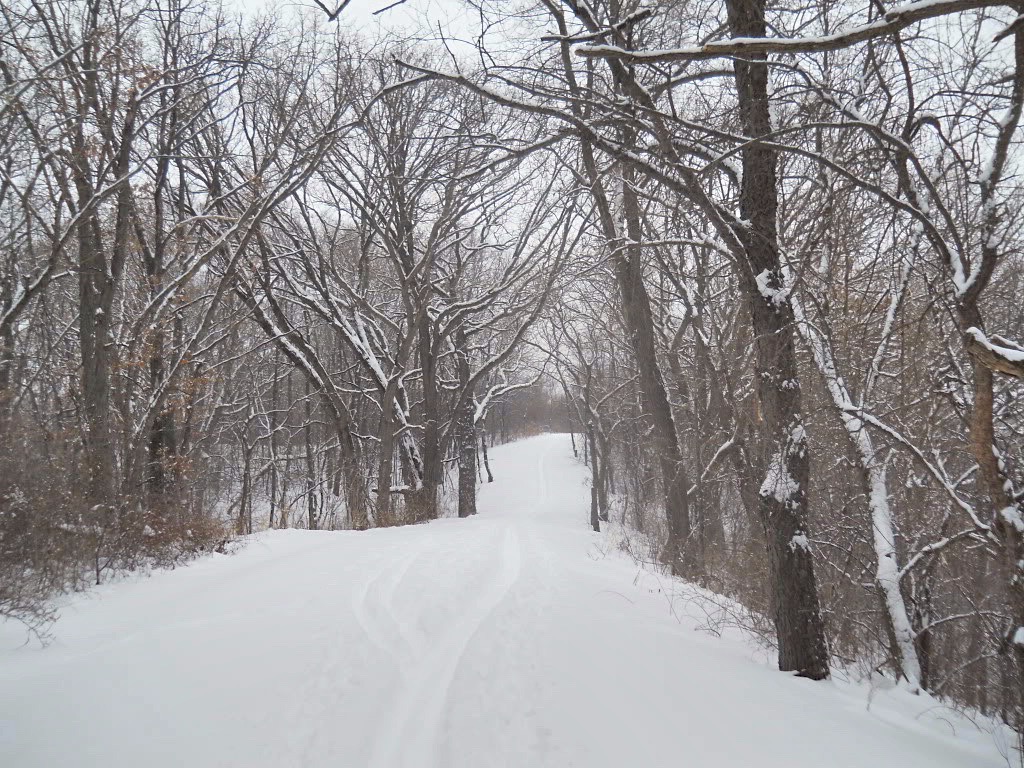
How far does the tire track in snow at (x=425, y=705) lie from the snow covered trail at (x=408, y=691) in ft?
0.04

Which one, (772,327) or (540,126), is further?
(540,126)

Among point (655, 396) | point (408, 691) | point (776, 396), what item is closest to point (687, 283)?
point (655, 396)

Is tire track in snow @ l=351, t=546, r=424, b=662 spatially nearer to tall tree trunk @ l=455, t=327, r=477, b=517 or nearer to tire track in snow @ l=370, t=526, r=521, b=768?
tire track in snow @ l=370, t=526, r=521, b=768

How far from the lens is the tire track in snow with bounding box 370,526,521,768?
2691 mm

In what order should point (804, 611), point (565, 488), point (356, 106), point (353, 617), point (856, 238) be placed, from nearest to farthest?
1. point (804, 611)
2. point (353, 617)
3. point (856, 238)
4. point (356, 106)
5. point (565, 488)

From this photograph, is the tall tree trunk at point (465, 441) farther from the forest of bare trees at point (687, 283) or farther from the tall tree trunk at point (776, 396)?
the tall tree trunk at point (776, 396)

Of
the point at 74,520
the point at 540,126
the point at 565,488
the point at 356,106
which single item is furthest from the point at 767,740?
the point at 565,488

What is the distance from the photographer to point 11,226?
29.3ft

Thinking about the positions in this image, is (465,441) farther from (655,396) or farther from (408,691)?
(408,691)

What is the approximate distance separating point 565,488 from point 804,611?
97.6ft

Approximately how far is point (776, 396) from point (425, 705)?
2.91m

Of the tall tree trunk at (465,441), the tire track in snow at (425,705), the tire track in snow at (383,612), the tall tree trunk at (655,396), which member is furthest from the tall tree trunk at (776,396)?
the tall tree trunk at (465,441)

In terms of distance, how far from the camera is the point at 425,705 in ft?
Result: 10.3

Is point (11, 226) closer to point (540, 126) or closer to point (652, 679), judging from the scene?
point (540, 126)
